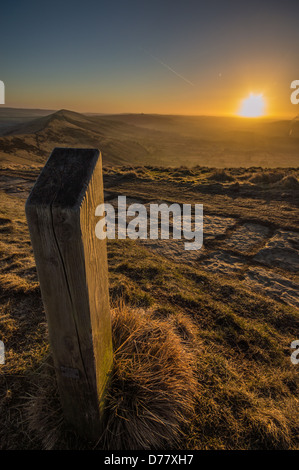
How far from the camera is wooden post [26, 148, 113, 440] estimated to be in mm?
1045

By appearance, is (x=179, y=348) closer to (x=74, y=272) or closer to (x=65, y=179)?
(x=74, y=272)

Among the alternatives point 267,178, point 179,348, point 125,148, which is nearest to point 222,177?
point 267,178

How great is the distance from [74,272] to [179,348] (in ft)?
4.52

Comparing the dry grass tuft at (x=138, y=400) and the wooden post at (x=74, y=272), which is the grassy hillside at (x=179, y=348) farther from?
the wooden post at (x=74, y=272)

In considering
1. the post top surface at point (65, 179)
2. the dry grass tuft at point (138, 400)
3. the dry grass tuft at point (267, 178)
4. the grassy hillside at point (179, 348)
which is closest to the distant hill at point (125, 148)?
the dry grass tuft at point (267, 178)

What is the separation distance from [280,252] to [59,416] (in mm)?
4665

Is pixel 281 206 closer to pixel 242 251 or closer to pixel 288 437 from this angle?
pixel 242 251

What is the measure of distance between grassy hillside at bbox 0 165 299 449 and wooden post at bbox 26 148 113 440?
31 cm

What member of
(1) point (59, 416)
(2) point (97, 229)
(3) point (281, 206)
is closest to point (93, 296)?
(2) point (97, 229)

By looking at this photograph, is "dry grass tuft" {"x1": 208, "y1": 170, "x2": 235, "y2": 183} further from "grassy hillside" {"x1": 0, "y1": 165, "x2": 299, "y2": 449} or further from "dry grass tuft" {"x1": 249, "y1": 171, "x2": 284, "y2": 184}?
"grassy hillside" {"x1": 0, "y1": 165, "x2": 299, "y2": 449}

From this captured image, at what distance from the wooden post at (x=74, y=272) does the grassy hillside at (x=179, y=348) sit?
305 mm

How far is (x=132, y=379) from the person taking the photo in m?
1.73

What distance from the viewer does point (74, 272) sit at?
1148mm

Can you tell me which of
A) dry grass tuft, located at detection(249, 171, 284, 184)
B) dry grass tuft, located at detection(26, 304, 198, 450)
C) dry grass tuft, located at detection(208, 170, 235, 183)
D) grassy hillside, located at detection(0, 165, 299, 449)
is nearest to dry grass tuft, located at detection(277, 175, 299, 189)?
dry grass tuft, located at detection(249, 171, 284, 184)
